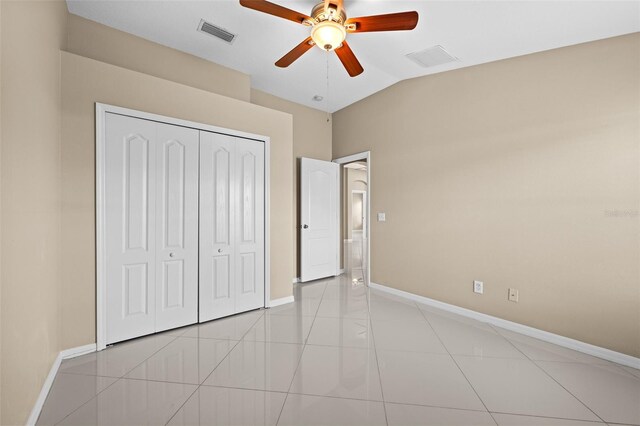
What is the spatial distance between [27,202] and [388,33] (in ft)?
10.3

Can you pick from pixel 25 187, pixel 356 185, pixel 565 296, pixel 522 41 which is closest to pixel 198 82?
pixel 25 187

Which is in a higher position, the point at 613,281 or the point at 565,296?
the point at 613,281

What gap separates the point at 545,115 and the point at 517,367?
2312 millimetres

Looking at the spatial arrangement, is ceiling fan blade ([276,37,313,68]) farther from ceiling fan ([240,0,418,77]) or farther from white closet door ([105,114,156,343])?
white closet door ([105,114,156,343])

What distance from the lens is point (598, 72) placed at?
2377mm

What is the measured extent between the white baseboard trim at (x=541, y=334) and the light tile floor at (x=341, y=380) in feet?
0.29

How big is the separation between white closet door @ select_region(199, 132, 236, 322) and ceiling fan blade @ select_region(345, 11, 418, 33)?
1.80 meters

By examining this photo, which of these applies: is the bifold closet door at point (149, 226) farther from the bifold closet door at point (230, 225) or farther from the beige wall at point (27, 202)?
the beige wall at point (27, 202)

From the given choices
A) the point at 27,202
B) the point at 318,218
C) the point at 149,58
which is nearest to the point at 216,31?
the point at 149,58

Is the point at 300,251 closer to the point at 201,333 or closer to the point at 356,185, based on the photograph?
the point at 201,333

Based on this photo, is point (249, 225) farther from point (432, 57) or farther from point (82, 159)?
point (432, 57)

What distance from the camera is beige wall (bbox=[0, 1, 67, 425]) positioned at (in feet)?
4.14

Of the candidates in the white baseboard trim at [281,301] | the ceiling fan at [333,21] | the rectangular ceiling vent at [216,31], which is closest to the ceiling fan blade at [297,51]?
the ceiling fan at [333,21]

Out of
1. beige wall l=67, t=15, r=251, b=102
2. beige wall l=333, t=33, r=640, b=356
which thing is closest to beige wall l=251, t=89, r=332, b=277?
beige wall l=67, t=15, r=251, b=102
